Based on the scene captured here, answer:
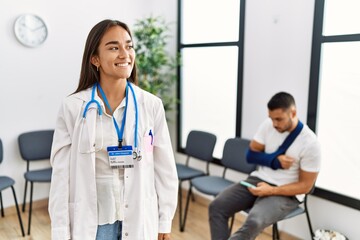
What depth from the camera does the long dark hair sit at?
1335 mm

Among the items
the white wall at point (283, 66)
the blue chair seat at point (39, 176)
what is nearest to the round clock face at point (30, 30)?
the blue chair seat at point (39, 176)

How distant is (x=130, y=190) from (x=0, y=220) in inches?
105

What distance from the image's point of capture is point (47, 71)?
11.7 ft

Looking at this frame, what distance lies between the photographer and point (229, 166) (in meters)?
3.22

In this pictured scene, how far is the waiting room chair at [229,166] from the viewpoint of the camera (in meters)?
2.96

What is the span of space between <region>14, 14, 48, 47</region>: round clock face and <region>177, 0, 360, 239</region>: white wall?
6.89ft

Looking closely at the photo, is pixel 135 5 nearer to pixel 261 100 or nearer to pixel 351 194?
pixel 261 100

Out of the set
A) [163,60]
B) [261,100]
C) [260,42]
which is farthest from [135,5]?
[261,100]

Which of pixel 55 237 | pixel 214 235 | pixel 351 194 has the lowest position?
pixel 214 235

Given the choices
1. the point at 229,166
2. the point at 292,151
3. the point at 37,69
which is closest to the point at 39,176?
the point at 37,69

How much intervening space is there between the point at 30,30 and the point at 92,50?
2.44 m

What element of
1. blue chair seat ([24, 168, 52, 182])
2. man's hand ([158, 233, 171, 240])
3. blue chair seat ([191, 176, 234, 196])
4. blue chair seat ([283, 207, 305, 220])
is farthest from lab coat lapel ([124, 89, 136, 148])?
blue chair seat ([24, 168, 52, 182])

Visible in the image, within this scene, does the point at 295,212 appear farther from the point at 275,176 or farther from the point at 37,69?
the point at 37,69

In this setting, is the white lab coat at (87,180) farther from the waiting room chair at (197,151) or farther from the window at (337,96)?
the waiting room chair at (197,151)
